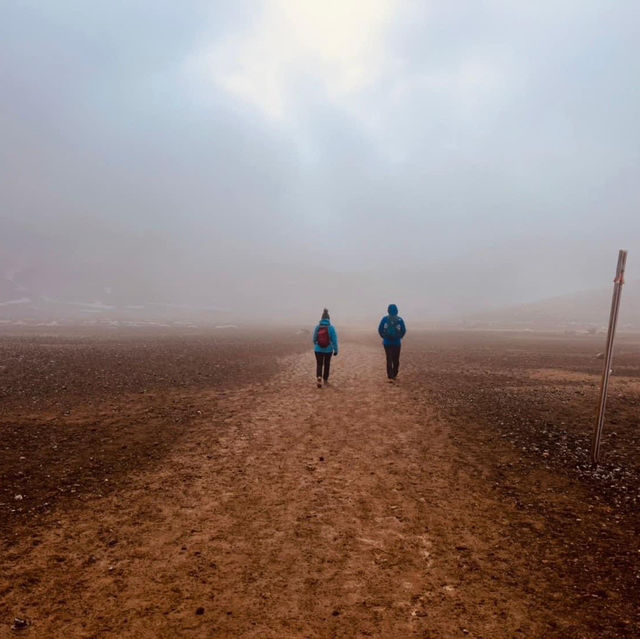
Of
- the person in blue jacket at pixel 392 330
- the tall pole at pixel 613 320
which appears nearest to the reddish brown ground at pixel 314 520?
the tall pole at pixel 613 320

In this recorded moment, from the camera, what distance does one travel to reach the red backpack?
14812 mm

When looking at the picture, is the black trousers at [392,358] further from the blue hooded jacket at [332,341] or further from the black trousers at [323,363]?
the black trousers at [323,363]

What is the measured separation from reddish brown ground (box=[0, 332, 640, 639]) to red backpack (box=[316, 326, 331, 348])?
275cm

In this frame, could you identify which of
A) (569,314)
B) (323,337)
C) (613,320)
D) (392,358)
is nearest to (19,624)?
(613,320)

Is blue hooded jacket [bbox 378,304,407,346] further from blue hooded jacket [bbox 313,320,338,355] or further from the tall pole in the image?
the tall pole

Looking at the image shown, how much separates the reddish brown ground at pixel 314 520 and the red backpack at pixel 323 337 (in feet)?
9.02

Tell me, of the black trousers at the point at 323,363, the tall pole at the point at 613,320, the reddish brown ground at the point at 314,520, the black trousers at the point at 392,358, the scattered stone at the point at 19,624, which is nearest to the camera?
the scattered stone at the point at 19,624

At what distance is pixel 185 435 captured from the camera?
9789 millimetres

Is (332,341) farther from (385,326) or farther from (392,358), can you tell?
(392,358)

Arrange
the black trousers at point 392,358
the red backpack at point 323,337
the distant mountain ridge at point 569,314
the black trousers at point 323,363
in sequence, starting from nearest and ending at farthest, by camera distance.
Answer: the red backpack at point 323,337 < the black trousers at point 323,363 < the black trousers at point 392,358 < the distant mountain ridge at point 569,314

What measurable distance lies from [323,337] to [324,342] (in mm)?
222

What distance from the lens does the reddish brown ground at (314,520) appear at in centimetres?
407

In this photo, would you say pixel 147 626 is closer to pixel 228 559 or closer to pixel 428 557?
pixel 228 559

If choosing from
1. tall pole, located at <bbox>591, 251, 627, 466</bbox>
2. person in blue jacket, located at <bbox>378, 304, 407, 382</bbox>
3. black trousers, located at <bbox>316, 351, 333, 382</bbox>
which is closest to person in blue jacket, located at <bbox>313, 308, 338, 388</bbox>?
black trousers, located at <bbox>316, 351, 333, 382</bbox>
